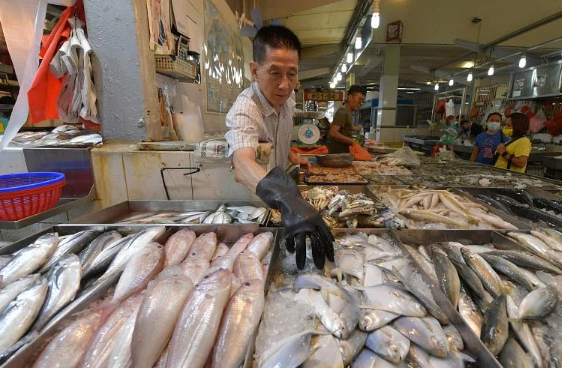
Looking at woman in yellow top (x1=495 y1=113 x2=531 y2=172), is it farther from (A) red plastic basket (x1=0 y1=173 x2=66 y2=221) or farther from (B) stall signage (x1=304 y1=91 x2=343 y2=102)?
(A) red plastic basket (x1=0 y1=173 x2=66 y2=221)

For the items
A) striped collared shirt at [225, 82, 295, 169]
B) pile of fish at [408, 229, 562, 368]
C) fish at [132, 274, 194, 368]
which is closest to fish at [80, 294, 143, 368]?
fish at [132, 274, 194, 368]

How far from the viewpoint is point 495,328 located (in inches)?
39.8

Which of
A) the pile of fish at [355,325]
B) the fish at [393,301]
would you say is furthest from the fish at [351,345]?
the fish at [393,301]

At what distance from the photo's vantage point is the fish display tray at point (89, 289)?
34.6 inches

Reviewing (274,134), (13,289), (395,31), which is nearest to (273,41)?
(274,134)

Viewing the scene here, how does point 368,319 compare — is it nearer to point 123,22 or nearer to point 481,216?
point 481,216

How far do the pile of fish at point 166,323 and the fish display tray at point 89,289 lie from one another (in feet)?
0.13

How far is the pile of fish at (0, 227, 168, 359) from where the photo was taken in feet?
3.29

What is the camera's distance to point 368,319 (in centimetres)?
100

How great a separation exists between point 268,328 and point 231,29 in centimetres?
583

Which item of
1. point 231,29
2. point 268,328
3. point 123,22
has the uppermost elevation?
point 231,29

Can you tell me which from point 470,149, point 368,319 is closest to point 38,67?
point 368,319

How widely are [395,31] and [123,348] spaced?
1138 cm

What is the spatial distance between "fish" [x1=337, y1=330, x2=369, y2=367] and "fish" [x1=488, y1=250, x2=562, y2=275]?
1120 mm
